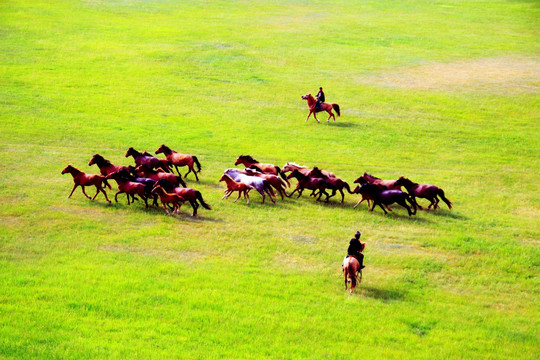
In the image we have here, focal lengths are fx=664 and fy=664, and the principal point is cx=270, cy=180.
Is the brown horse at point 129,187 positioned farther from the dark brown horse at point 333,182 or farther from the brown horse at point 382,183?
the brown horse at point 382,183

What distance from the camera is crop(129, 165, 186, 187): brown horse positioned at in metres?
22.6

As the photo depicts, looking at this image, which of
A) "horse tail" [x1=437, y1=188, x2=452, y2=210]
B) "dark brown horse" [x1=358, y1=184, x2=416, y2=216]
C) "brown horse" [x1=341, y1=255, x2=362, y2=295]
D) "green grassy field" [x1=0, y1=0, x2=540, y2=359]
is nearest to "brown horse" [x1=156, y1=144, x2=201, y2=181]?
"green grassy field" [x1=0, y1=0, x2=540, y2=359]

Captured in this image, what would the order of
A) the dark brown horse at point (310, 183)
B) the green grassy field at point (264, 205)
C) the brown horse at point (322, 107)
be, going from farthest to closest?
1. the brown horse at point (322, 107)
2. the dark brown horse at point (310, 183)
3. the green grassy field at point (264, 205)

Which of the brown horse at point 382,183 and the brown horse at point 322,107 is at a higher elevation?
the brown horse at point 322,107

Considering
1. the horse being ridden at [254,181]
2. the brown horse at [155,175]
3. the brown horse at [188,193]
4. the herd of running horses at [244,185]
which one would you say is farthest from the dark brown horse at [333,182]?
the brown horse at [155,175]

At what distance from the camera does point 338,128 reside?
3469 cm

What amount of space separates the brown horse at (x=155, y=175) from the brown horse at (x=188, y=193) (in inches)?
24.5

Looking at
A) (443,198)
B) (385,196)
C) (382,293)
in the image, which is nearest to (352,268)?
(382,293)

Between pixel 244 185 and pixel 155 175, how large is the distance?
122 inches

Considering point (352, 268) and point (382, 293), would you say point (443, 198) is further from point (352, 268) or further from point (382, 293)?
point (352, 268)

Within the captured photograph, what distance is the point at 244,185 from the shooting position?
22.7m

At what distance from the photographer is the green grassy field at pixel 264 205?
14.9 meters

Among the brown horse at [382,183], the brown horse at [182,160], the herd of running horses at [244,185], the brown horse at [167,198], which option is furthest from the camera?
the brown horse at [182,160]

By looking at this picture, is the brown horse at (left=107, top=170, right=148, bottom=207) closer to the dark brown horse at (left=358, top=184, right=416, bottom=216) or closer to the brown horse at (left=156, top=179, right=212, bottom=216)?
the brown horse at (left=156, top=179, right=212, bottom=216)
